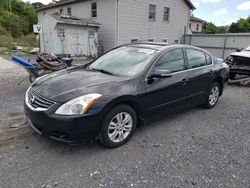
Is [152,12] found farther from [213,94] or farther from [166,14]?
[213,94]

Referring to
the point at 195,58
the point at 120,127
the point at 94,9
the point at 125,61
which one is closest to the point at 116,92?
the point at 120,127

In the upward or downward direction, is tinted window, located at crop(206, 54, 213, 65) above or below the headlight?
above

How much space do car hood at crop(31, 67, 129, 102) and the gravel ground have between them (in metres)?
0.81

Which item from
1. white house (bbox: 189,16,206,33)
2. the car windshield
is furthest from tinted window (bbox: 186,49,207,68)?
white house (bbox: 189,16,206,33)

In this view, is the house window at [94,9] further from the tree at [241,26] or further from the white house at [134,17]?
the tree at [241,26]

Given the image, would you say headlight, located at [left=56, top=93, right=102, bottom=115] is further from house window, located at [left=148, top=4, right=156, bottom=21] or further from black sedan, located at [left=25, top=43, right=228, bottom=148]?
house window, located at [left=148, top=4, right=156, bottom=21]

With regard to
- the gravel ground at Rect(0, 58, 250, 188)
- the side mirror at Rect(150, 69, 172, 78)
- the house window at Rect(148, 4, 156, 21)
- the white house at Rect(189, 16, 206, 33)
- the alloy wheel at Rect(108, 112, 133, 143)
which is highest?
the white house at Rect(189, 16, 206, 33)

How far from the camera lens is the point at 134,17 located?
15.3 meters

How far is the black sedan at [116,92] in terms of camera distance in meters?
2.50

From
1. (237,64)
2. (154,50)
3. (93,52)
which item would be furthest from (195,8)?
(154,50)

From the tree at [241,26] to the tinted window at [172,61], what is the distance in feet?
128

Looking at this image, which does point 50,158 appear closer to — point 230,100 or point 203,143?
point 203,143

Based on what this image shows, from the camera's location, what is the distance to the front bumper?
2430 mm

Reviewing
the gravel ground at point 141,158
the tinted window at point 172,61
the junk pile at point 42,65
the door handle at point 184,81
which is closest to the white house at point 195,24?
the junk pile at point 42,65
